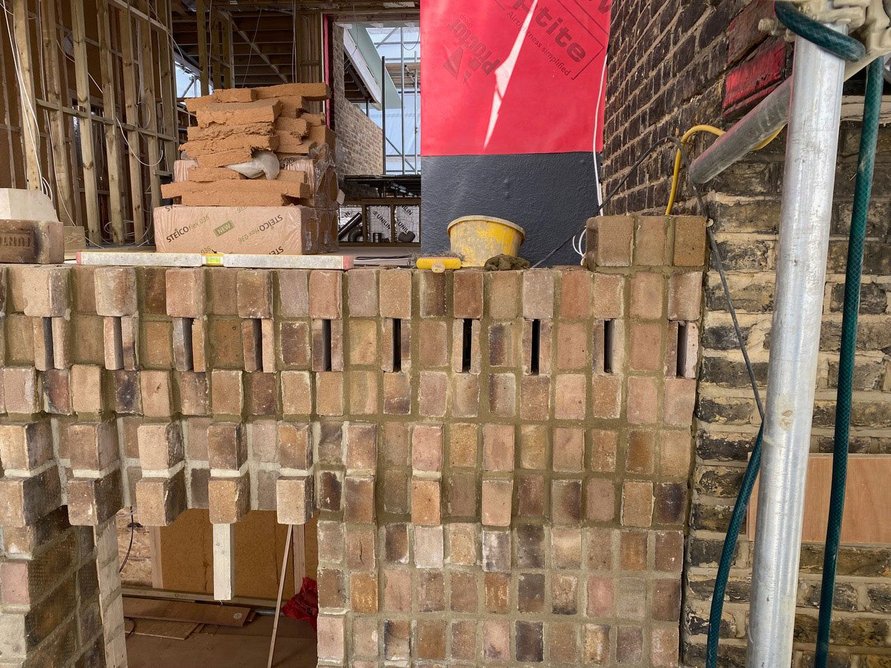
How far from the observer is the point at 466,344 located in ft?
6.74

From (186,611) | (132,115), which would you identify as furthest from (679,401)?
(132,115)

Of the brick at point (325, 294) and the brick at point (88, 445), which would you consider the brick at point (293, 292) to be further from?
the brick at point (88, 445)

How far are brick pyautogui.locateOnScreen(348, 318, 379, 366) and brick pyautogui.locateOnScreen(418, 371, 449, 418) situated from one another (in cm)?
19

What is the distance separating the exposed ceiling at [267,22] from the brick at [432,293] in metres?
9.18

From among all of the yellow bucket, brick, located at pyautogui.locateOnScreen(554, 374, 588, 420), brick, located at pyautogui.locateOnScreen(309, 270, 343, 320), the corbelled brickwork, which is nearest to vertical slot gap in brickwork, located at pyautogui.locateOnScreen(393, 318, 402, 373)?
the corbelled brickwork

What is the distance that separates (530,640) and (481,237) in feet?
6.20

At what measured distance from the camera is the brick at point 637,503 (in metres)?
2.02

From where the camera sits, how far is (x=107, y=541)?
2619 mm

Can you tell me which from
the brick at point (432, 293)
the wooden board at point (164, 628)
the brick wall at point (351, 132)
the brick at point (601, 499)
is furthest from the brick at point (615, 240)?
the brick wall at point (351, 132)

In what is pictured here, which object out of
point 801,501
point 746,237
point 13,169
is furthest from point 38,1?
point 801,501

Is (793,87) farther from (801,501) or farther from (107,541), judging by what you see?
(107,541)

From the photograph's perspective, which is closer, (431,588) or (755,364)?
(755,364)

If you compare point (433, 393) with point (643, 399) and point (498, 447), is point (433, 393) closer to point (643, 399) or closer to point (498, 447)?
point (498, 447)

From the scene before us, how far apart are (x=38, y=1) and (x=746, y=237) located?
8240 mm
